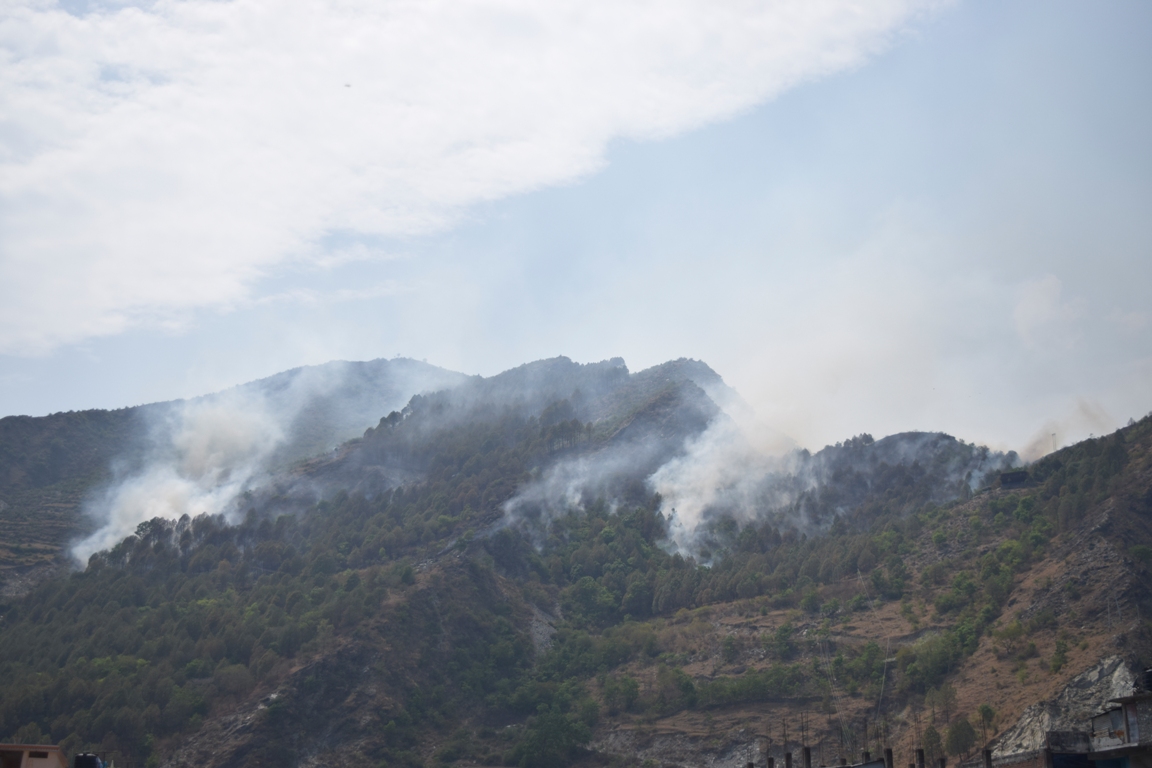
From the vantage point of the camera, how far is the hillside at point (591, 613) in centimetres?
8919

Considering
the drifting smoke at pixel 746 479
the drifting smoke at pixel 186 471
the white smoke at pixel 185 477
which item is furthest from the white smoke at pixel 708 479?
the white smoke at pixel 185 477

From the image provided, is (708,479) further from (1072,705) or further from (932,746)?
(1072,705)

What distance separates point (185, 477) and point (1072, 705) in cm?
14092

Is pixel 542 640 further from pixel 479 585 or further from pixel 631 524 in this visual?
pixel 631 524

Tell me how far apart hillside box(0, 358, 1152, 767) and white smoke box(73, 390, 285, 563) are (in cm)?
1279

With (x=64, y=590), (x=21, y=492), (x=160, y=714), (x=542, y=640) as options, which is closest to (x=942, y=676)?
(x=542, y=640)

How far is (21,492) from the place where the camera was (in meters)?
163

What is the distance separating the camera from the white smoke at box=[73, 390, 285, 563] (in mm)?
158250

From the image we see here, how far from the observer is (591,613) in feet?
404

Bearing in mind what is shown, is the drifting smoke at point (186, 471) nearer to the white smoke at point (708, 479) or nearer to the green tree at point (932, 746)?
the white smoke at point (708, 479)

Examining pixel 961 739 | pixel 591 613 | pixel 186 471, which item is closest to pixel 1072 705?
pixel 961 739

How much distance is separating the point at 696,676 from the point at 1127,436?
1840 inches

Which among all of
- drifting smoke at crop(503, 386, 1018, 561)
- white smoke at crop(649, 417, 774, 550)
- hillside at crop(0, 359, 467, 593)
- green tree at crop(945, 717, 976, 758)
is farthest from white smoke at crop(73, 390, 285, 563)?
green tree at crop(945, 717, 976, 758)

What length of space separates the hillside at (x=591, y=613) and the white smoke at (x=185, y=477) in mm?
12791
